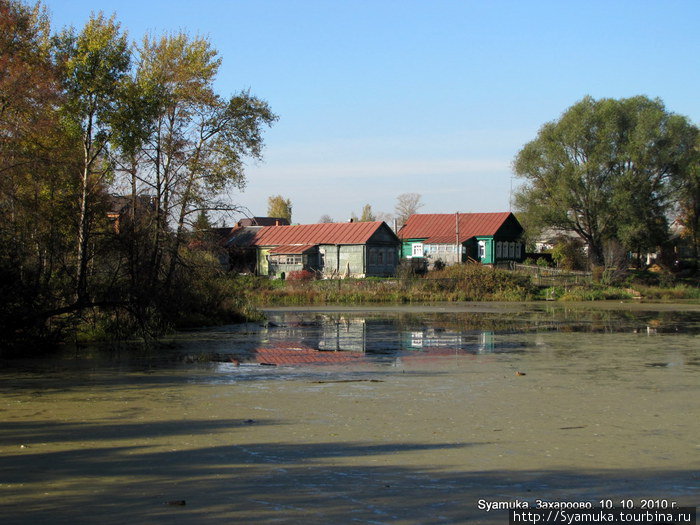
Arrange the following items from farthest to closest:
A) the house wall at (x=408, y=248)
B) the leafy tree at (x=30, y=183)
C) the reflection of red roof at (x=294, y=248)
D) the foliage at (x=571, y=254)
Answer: the house wall at (x=408, y=248), the foliage at (x=571, y=254), the reflection of red roof at (x=294, y=248), the leafy tree at (x=30, y=183)

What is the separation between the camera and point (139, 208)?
19.5 m

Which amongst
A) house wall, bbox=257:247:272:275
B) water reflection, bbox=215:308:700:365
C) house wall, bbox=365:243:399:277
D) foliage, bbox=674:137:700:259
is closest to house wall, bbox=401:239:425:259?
house wall, bbox=365:243:399:277

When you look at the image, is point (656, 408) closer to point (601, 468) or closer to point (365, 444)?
point (601, 468)

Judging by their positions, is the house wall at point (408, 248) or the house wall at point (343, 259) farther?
the house wall at point (408, 248)

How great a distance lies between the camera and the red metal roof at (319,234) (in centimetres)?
5259

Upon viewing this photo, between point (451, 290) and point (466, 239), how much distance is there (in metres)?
17.2

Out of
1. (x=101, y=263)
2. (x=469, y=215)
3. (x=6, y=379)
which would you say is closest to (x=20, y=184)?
(x=101, y=263)

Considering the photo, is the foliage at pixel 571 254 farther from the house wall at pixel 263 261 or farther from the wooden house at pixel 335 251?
the house wall at pixel 263 261

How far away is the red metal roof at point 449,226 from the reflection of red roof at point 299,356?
4067 centimetres

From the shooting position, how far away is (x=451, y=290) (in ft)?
137

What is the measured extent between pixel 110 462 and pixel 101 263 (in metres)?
11.1

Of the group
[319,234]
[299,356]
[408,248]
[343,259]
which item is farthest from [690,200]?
[299,356]

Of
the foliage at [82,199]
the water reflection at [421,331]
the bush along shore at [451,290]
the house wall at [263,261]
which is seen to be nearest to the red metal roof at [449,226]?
the house wall at [263,261]

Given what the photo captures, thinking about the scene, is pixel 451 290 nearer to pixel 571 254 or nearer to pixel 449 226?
pixel 571 254
